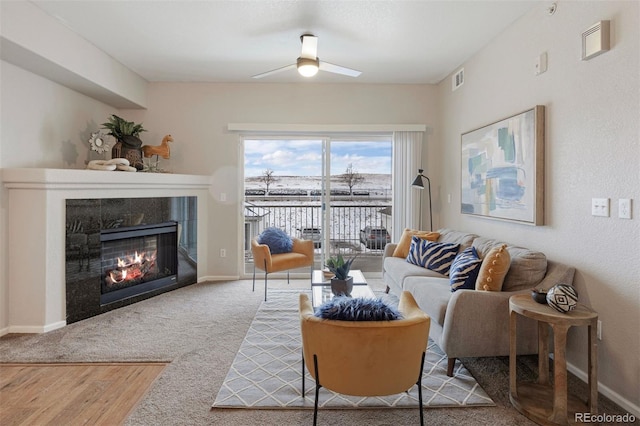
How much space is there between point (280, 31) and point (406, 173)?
2475mm

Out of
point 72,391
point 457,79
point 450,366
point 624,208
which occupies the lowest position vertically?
point 72,391

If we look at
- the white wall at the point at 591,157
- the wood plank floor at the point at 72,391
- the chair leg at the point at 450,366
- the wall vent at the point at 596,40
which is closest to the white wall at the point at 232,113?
the white wall at the point at 591,157

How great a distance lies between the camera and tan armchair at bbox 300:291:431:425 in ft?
5.02

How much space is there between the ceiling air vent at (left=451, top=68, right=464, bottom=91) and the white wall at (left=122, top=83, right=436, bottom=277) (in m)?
0.53

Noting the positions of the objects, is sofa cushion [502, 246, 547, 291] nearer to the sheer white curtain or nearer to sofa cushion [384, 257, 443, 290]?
sofa cushion [384, 257, 443, 290]

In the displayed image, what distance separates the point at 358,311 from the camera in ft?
5.16

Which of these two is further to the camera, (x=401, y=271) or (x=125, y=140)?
(x=125, y=140)

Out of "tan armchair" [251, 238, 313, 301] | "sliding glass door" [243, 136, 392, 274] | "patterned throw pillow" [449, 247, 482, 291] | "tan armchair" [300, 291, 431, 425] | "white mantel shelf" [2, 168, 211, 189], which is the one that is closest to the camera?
"tan armchair" [300, 291, 431, 425]

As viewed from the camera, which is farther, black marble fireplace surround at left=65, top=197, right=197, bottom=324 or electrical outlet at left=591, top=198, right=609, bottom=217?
black marble fireplace surround at left=65, top=197, right=197, bottom=324

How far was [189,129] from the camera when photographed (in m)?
4.75

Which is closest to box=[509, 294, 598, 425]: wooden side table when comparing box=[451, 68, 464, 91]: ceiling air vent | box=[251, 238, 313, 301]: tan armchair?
box=[251, 238, 313, 301]: tan armchair

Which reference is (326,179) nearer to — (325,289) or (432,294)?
(325,289)

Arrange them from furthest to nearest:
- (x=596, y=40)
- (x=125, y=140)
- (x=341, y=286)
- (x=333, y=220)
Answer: (x=333, y=220)
(x=125, y=140)
(x=341, y=286)
(x=596, y=40)

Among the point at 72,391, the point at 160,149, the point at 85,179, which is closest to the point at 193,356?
the point at 72,391
